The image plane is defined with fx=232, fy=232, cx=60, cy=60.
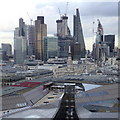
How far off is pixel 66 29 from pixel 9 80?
64843 mm

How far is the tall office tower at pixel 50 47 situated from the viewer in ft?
221

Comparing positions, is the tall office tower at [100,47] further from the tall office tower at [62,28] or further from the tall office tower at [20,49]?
the tall office tower at [20,49]

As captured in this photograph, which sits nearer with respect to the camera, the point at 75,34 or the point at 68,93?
the point at 68,93

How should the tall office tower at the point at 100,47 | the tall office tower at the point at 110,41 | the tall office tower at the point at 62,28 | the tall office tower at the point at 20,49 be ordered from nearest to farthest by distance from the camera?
the tall office tower at the point at 20,49 < the tall office tower at the point at 100,47 < the tall office tower at the point at 62,28 < the tall office tower at the point at 110,41

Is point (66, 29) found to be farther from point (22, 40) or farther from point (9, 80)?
point (9, 80)

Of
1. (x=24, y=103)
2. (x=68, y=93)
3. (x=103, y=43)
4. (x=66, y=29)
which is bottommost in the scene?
(x=24, y=103)

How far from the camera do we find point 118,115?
8.24m

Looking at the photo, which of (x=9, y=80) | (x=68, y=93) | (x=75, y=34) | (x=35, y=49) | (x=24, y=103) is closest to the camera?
(x=68, y=93)

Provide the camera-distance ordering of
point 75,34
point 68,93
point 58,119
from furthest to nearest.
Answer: point 75,34 < point 68,93 < point 58,119

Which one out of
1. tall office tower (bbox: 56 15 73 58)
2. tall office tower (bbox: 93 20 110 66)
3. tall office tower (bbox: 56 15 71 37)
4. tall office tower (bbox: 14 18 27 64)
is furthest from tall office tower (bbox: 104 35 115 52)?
tall office tower (bbox: 14 18 27 64)

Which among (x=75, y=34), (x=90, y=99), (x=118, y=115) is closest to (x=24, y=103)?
(x=90, y=99)

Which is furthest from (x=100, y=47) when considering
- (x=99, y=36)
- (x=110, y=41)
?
(x=110, y=41)

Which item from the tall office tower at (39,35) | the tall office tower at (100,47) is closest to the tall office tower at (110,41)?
the tall office tower at (100,47)

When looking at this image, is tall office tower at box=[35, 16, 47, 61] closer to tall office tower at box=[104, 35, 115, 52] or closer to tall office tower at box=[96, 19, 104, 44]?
tall office tower at box=[96, 19, 104, 44]
